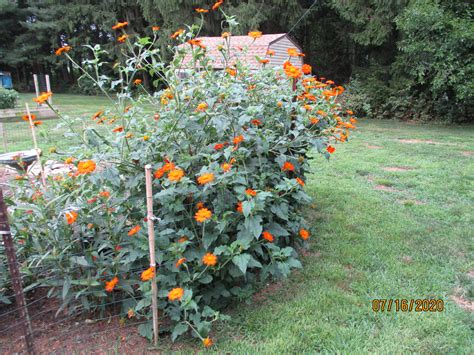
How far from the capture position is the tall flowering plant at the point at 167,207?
181 cm

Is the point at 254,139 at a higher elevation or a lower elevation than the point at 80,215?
higher

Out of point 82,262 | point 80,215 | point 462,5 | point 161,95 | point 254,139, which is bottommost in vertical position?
point 82,262

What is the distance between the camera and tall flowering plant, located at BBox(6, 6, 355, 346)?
1.81 meters

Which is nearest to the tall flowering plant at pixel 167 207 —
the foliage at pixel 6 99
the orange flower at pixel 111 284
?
the orange flower at pixel 111 284

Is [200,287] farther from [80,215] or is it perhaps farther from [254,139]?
[254,139]

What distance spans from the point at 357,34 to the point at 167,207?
11.6 metres

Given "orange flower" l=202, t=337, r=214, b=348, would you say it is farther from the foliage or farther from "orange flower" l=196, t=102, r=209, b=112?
the foliage

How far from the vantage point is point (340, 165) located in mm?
5328

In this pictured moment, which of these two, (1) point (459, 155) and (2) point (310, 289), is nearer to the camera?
(2) point (310, 289)

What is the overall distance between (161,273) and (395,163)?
4545 mm

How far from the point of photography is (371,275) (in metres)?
2.45

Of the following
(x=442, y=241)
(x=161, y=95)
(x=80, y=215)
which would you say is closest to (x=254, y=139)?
(x=161, y=95)

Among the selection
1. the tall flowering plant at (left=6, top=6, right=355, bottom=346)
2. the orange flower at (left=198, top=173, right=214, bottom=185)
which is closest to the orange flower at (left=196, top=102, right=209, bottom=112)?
the tall flowering plant at (left=6, top=6, right=355, bottom=346)

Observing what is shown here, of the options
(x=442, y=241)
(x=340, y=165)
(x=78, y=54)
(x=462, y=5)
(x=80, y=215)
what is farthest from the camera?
(x=78, y=54)
